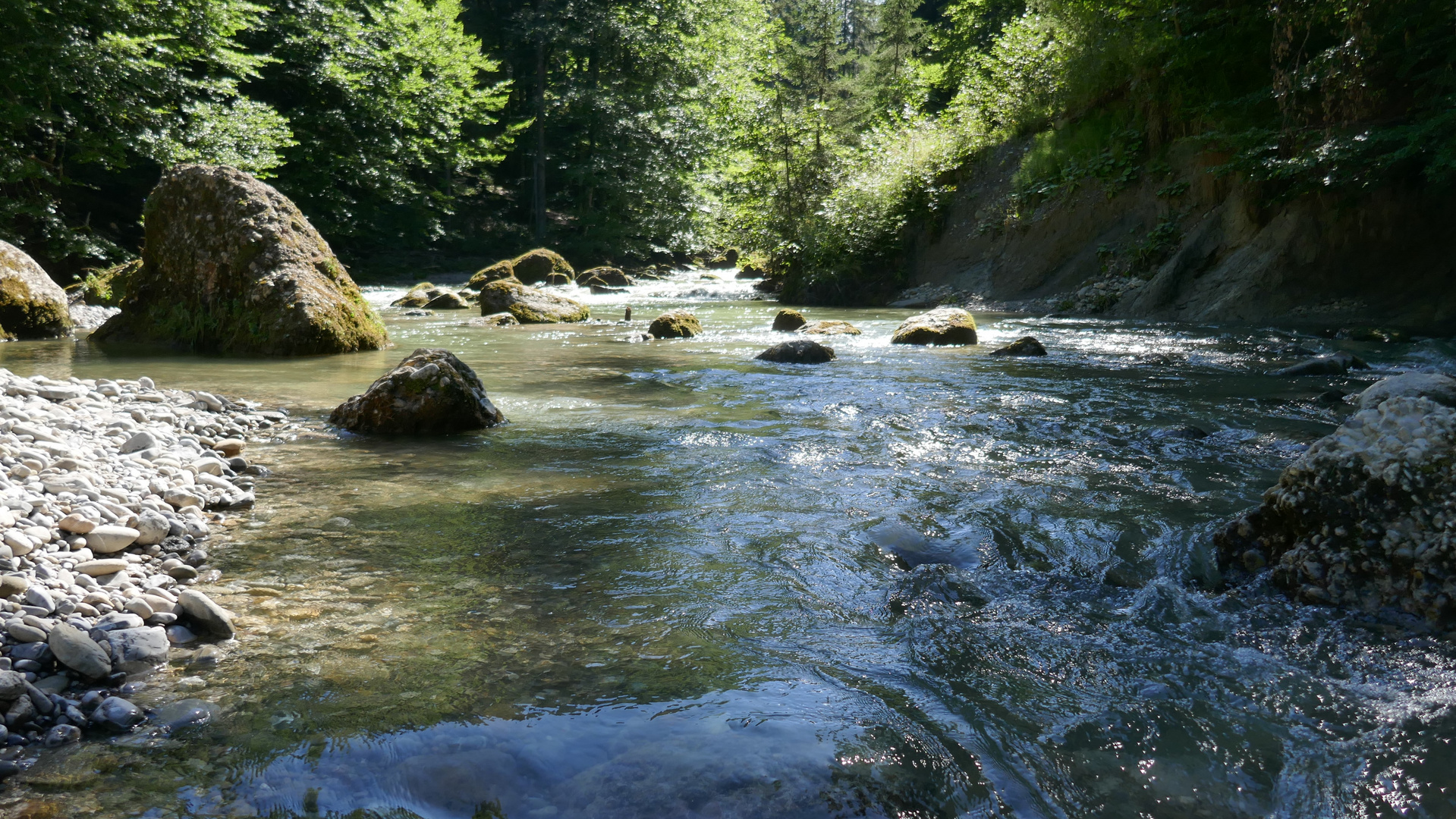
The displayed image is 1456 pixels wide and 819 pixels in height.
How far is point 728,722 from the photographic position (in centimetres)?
239

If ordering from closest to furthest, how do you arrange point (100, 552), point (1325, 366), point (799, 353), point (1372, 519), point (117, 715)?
point (117, 715) → point (1372, 519) → point (100, 552) → point (1325, 366) → point (799, 353)

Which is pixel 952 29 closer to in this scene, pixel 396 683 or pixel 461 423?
pixel 461 423

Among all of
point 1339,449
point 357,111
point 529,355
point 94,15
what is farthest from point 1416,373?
point 357,111

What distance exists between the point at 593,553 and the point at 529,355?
7.34 m

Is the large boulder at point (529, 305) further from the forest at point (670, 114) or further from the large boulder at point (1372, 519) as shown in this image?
the large boulder at point (1372, 519)

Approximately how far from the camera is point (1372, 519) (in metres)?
3.09

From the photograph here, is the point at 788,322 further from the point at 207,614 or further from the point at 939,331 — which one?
the point at 207,614

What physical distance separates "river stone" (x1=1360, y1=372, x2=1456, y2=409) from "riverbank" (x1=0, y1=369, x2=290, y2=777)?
417cm

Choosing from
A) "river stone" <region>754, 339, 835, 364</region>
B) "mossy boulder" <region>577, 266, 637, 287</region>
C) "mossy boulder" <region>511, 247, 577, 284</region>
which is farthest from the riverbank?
"mossy boulder" <region>577, 266, 637, 287</region>

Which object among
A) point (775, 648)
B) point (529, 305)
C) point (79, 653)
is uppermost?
point (529, 305)

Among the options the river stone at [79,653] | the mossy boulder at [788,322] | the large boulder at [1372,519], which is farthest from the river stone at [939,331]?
the river stone at [79,653]

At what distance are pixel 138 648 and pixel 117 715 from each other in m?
0.39

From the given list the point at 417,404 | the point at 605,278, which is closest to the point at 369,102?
the point at 605,278

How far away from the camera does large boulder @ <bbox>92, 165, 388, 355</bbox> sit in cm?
973
